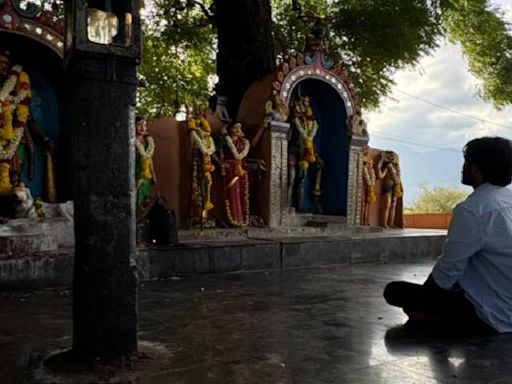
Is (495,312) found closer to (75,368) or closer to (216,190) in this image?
(75,368)

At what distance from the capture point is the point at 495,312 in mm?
3473

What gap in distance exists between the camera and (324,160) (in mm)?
10461

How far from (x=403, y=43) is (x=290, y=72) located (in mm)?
5142

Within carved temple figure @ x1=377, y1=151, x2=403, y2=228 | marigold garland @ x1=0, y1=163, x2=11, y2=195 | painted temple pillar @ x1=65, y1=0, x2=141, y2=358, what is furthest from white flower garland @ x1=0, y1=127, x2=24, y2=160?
carved temple figure @ x1=377, y1=151, x2=403, y2=228

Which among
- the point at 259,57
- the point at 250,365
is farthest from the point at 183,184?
the point at 250,365

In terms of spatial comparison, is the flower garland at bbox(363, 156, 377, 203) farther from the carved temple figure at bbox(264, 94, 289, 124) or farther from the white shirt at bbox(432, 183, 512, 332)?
the white shirt at bbox(432, 183, 512, 332)

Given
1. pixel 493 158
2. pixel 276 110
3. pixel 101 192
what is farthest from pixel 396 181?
pixel 101 192

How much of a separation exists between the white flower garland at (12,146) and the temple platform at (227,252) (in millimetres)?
1383

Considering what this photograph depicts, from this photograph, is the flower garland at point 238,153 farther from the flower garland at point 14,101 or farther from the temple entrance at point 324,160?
the flower garland at point 14,101

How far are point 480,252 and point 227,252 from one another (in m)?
3.52

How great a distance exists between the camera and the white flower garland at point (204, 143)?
26.2 ft

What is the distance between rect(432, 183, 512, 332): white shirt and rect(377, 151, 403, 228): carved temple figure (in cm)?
798

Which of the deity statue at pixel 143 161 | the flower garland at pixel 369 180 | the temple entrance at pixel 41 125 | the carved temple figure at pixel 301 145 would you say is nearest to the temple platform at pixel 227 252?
the deity statue at pixel 143 161

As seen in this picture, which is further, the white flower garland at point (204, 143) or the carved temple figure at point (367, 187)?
the carved temple figure at point (367, 187)
